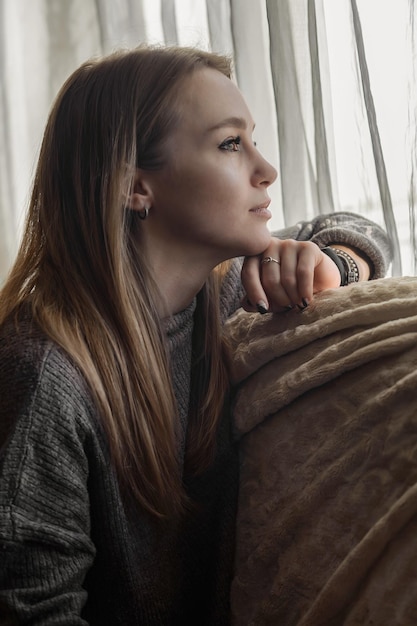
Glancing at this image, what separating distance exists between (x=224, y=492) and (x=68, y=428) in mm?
261

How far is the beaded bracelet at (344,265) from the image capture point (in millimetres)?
1195

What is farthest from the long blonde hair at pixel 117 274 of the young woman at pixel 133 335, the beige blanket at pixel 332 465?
the beige blanket at pixel 332 465

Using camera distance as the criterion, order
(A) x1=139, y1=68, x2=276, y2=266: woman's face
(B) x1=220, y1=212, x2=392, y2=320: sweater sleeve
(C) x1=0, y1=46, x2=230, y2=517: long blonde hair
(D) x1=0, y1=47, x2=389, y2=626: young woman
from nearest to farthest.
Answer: (D) x1=0, y1=47, x2=389, y2=626: young woman
(C) x1=0, y1=46, x2=230, y2=517: long blonde hair
(A) x1=139, y1=68, x2=276, y2=266: woman's face
(B) x1=220, y1=212, x2=392, y2=320: sweater sleeve

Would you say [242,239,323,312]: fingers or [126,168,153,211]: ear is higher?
[126,168,153,211]: ear

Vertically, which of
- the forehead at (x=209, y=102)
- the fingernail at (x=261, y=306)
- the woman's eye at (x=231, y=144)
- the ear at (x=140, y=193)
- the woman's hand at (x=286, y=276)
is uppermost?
the forehead at (x=209, y=102)

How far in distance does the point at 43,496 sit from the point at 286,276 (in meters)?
0.43

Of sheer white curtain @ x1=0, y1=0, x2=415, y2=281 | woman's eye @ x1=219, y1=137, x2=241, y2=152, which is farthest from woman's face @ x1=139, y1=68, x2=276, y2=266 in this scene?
sheer white curtain @ x1=0, y1=0, x2=415, y2=281

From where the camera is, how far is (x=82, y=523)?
91 centimetres

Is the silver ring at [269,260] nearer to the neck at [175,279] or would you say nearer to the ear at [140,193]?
the neck at [175,279]

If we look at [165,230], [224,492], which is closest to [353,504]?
[224,492]

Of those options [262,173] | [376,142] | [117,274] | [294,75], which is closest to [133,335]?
[117,274]

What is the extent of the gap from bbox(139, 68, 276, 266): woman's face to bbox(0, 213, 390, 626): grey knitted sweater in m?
0.13

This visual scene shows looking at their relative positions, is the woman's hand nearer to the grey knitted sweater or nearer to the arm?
the arm

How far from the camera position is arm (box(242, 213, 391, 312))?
41.7 inches
